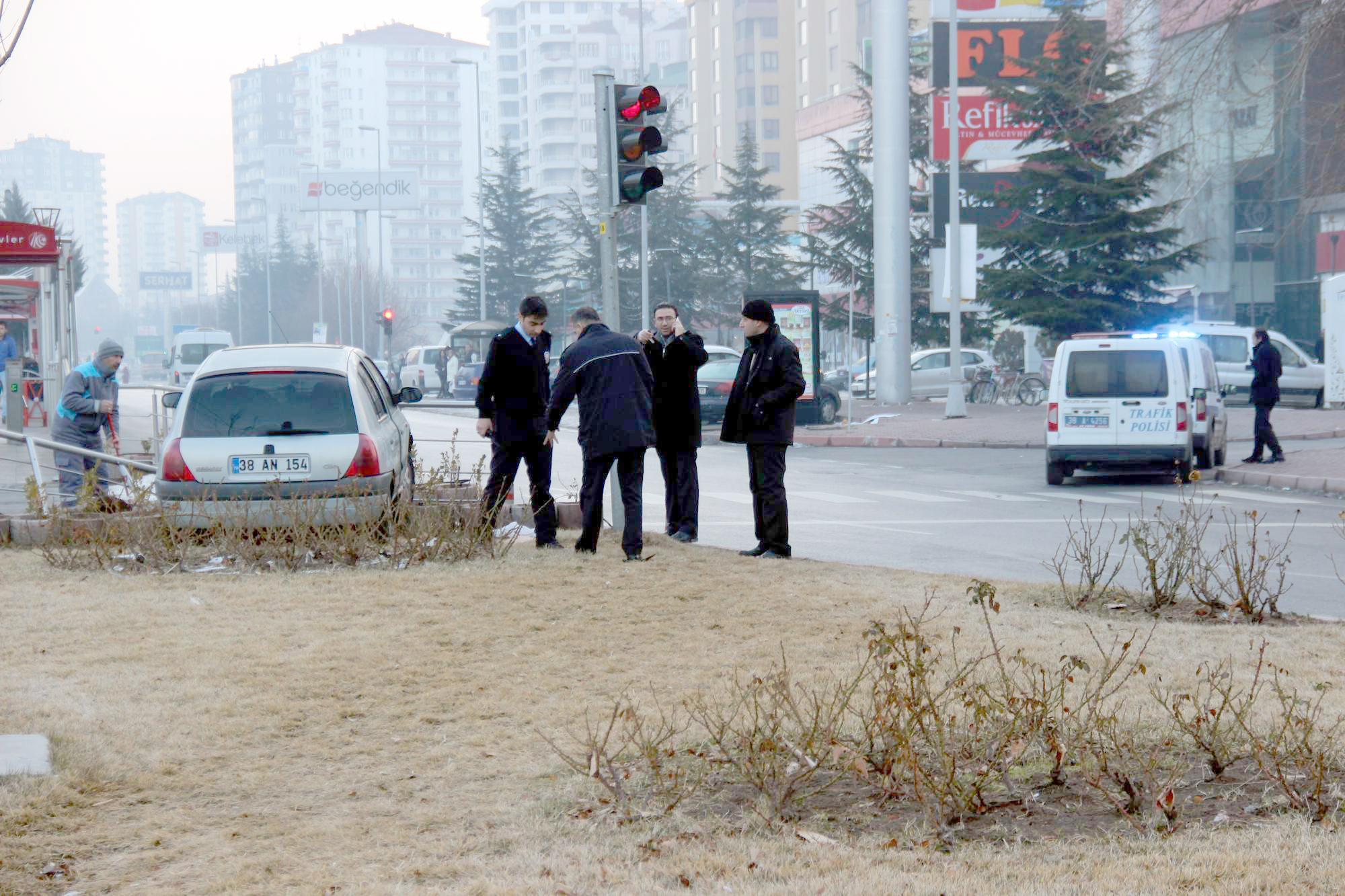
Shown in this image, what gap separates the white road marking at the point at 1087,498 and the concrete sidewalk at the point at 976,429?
780 centimetres

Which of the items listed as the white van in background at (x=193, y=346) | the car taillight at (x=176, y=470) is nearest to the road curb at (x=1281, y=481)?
the car taillight at (x=176, y=470)

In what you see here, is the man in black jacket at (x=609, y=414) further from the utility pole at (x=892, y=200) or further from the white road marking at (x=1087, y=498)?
the utility pole at (x=892, y=200)

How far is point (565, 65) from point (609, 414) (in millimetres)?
152596

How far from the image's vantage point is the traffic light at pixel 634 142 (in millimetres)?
11094

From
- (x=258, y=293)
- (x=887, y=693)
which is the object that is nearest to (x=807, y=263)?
(x=887, y=693)

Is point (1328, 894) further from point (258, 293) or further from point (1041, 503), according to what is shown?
point (258, 293)

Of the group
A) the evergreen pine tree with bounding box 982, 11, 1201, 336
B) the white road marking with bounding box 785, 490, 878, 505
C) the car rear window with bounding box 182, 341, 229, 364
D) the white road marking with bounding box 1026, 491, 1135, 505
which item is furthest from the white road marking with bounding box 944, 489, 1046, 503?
the car rear window with bounding box 182, 341, 229, 364

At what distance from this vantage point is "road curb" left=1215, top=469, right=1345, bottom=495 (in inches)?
678

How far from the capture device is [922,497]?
1698 cm

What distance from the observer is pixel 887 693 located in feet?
15.9

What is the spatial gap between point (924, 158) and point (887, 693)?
4435 centimetres

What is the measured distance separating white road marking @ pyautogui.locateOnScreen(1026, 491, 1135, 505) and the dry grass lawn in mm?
7293

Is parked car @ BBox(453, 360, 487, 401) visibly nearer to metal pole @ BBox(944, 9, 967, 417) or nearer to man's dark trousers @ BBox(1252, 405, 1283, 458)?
metal pole @ BBox(944, 9, 967, 417)

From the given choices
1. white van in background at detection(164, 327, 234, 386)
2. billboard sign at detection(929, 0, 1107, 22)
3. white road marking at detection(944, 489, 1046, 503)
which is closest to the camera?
white road marking at detection(944, 489, 1046, 503)
